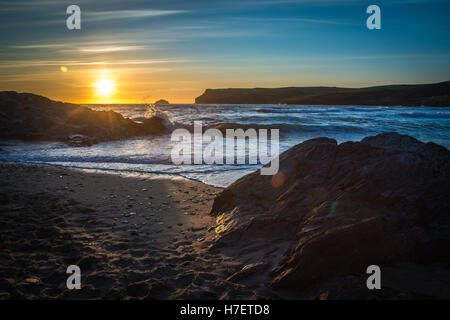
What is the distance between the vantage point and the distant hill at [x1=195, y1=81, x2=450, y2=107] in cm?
8994

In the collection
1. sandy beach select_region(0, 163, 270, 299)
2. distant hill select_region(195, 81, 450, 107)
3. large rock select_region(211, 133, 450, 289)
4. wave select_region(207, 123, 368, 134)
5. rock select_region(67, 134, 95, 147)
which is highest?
distant hill select_region(195, 81, 450, 107)

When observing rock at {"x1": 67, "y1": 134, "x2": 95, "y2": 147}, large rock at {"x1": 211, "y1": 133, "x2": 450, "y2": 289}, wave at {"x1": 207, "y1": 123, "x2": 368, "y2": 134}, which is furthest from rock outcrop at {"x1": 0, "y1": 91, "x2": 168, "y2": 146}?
large rock at {"x1": 211, "y1": 133, "x2": 450, "y2": 289}

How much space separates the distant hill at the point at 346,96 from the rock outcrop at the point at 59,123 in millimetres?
83281

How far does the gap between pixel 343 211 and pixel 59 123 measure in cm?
2242

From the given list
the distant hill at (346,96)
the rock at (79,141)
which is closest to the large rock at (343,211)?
the rock at (79,141)

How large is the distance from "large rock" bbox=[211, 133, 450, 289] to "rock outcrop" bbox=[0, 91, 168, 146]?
595 inches

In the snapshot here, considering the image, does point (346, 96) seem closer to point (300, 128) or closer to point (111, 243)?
point (300, 128)

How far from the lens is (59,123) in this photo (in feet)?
66.6

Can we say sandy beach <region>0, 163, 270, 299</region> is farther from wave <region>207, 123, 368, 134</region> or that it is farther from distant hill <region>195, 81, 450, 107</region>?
distant hill <region>195, 81, 450, 107</region>

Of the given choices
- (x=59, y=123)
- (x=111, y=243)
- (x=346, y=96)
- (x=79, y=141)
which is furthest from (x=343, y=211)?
(x=346, y=96)

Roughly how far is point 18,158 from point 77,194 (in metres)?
8.06

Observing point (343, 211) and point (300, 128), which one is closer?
point (343, 211)
